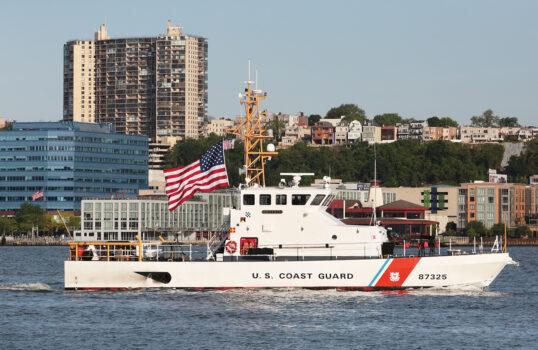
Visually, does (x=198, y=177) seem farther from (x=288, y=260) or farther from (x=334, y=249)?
(x=334, y=249)

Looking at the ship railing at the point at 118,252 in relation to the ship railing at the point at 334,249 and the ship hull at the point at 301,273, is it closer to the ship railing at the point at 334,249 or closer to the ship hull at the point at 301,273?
the ship hull at the point at 301,273

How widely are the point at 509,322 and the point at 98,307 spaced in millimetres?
17811

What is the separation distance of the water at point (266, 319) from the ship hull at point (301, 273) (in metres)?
0.56

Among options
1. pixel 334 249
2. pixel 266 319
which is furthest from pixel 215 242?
pixel 266 319

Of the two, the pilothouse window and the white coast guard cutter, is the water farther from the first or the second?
the pilothouse window

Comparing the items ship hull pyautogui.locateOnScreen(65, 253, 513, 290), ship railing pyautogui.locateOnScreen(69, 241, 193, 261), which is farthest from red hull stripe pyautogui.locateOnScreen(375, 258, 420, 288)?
ship railing pyautogui.locateOnScreen(69, 241, 193, 261)

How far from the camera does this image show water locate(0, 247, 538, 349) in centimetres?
5572

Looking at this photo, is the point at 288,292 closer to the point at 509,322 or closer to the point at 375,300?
the point at 375,300

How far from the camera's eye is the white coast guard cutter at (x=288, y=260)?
68250 millimetres

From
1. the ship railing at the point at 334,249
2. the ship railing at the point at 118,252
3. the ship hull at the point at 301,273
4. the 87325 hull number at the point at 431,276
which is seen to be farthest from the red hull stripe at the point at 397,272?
the ship railing at the point at 118,252

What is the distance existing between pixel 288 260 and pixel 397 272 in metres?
5.08

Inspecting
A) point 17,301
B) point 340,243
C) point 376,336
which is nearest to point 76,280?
point 17,301

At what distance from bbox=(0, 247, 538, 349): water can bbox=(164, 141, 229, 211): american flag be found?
4.62 m

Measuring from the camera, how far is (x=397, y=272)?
226 feet
